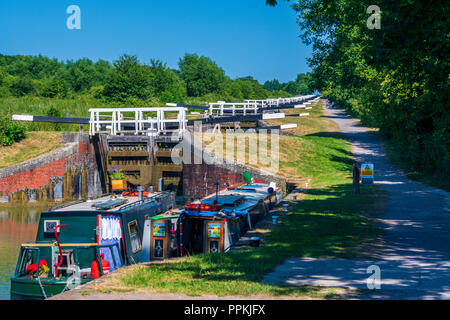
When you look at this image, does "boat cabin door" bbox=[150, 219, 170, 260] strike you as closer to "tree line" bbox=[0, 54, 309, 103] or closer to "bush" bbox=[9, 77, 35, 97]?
"tree line" bbox=[0, 54, 309, 103]

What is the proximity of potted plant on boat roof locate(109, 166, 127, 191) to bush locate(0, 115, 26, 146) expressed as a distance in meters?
7.93

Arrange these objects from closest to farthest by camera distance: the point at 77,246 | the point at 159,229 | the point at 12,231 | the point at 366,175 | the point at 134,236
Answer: the point at 77,246 < the point at 159,229 < the point at 134,236 < the point at 366,175 < the point at 12,231

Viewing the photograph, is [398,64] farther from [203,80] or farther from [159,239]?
[203,80]

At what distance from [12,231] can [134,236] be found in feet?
33.7

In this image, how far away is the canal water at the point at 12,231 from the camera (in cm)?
1529

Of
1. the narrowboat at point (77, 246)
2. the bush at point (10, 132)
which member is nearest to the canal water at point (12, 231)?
the narrowboat at point (77, 246)

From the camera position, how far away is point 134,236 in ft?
48.1

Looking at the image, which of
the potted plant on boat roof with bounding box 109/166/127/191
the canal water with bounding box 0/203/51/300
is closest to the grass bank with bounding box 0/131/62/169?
the canal water with bounding box 0/203/51/300

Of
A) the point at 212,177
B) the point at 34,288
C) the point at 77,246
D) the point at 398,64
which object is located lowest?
the point at 34,288

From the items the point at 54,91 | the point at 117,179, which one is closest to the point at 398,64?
the point at 117,179

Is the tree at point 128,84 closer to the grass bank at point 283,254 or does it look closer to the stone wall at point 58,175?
the stone wall at point 58,175

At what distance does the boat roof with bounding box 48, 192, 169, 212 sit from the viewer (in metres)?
14.1

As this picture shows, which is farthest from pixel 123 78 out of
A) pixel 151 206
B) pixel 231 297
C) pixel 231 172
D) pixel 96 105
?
pixel 231 297
